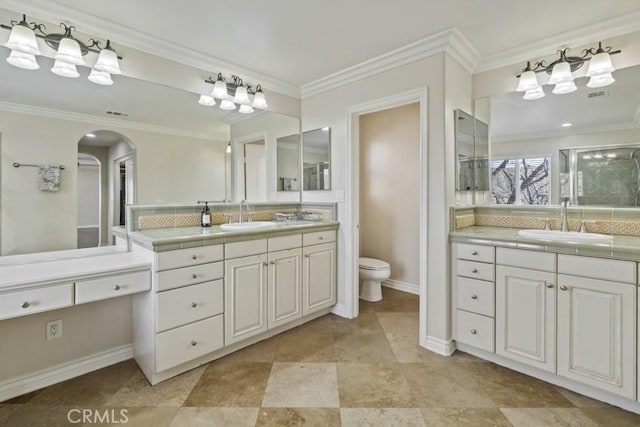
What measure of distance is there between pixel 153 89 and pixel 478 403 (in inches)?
119

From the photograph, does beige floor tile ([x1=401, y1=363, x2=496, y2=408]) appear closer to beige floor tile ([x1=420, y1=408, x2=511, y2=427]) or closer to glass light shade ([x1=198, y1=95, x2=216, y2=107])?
beige floor tile ([x1=420, y1=408, x2=511, y2=427])

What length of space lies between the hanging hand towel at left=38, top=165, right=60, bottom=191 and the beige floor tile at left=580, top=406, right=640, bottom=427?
3408mm

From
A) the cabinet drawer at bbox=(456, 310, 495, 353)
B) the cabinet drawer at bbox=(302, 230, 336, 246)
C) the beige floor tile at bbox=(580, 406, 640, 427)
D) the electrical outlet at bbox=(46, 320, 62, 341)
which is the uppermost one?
the cabinet drawer at bbox=(302, 230, 336, 246)

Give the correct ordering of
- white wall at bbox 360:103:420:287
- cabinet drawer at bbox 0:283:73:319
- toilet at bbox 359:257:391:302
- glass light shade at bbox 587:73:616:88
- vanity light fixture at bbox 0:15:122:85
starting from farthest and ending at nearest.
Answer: white wall at bbox 360:103:420:287
toilet at bbox 359:257:391:302
glass light shade at bbox 587:73:616:88
vanity light fixture at bbox 0:15:122:85
cabinet drawer at bbox 0:283:73:319

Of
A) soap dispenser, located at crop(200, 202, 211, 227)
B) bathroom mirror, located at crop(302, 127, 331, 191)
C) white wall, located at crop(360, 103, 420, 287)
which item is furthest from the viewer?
white wall, located at crop(360, 103, 420, 287)

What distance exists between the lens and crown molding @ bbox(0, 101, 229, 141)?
1.82m

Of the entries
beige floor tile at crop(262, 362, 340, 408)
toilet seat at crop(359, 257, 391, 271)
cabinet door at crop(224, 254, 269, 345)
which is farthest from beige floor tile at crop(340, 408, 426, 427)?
toilet seat at crop(359, 257, 391, 271)

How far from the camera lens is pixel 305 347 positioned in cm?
235

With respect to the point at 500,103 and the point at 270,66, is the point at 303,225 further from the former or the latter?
the point at 500,103

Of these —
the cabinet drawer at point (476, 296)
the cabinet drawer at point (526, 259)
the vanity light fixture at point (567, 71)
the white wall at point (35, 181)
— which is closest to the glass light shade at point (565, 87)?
the vanity light fixture at point (567, 71)

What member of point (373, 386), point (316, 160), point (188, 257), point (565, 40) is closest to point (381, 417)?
point (373, 386)

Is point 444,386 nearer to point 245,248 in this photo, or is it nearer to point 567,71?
point 245,248

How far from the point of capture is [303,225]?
8.75 ft

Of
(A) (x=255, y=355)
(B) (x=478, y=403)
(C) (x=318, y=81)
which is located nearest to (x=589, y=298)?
(B) (x=478, y=403)
